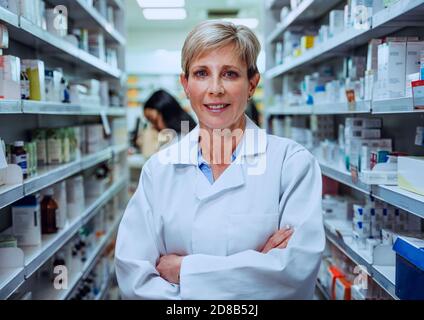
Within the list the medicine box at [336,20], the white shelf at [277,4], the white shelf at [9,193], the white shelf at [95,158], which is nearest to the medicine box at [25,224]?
the white shelf at [9,193]

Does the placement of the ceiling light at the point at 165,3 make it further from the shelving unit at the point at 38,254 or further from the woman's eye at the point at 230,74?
the shelving unit at the point at 38,254

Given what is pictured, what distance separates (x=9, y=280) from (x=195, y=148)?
81 cm

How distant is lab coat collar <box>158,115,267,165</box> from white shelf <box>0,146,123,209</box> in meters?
0.60

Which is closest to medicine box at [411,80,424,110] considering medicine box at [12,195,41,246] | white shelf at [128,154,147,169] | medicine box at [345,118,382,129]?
medicine box at [345,118,382,129]

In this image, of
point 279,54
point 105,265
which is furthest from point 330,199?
point 105,265

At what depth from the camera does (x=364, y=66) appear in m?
2.33

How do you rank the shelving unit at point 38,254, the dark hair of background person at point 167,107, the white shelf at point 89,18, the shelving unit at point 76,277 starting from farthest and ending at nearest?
the dark hair of background person at point 167,107 → the white shelf at point 89,18 → the shelving unit at point 76,277 → the shelving unit at point 38,254

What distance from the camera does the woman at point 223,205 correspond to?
1317 mm

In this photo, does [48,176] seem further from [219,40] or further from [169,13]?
[219,40]

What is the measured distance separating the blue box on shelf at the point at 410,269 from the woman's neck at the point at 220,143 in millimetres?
640

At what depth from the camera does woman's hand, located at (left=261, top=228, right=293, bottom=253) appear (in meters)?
1.34

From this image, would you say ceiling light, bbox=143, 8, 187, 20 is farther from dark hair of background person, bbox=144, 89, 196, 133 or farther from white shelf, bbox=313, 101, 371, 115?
white shelf, bbox=313, 101, 371, 115
